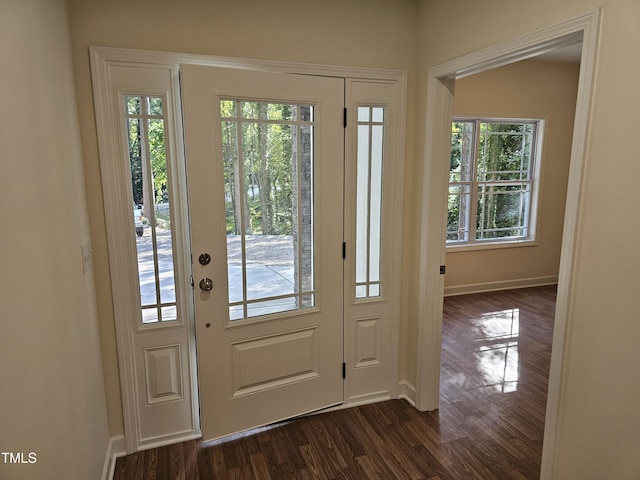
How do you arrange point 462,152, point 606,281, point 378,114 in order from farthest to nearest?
point 462,152, point 378,114, point 606,281

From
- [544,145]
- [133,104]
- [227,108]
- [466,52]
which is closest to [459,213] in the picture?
[544,145]

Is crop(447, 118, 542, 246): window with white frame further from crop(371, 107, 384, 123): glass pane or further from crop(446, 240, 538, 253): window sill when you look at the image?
crop(371, 107, 384, 123): glass pane

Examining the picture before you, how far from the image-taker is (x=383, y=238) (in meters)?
2.60

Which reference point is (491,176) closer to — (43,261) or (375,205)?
(375,205)

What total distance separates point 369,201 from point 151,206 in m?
1.23

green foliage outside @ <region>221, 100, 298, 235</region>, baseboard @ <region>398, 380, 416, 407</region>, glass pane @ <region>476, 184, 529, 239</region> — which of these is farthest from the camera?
glass pane @ <region>476, 184, 529, 239</region>

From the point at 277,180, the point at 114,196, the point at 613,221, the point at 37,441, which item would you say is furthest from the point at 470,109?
the point at 37,441

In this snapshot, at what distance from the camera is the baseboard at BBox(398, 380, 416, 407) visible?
2768 millimetres

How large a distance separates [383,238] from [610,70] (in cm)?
144

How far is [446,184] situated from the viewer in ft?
8.14

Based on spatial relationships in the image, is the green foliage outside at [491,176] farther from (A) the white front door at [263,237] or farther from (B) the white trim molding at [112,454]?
(B) the white trim molding at [112,454]

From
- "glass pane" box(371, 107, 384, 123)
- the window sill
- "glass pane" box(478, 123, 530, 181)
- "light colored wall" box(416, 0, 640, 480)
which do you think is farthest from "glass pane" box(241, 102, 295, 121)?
"glass pane" box(478, 123, 530, 181)

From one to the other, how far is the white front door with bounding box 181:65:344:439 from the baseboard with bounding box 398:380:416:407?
1.95ft

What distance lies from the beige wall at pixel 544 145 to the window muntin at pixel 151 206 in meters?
3.52
